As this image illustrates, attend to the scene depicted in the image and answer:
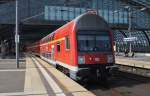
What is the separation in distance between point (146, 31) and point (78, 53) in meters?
73.6

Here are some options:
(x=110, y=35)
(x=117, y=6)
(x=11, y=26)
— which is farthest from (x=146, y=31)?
(x=110, y=35)


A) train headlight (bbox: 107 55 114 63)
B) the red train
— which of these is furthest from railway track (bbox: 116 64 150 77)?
the red train

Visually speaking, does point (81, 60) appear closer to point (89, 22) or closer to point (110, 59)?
point (110, 59)

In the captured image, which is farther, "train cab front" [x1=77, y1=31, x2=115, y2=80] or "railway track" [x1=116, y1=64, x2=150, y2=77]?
"railway track" [x1=116, y1=64, x2=150, y2=77]

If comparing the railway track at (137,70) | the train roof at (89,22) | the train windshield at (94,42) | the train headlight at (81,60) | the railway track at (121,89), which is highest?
the train roof at (89,22)

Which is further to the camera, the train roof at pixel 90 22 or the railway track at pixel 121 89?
the train roof at pixel 90 22

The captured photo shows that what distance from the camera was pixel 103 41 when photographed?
666 inches

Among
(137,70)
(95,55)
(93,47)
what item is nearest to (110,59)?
(95,55)

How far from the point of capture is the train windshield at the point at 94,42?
1659 centimetres

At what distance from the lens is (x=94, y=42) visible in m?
16.8

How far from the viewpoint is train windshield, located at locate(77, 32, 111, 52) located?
16594 mm

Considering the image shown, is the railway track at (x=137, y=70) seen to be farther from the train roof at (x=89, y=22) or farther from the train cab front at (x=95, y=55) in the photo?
the train roof at (x=89, y=22)

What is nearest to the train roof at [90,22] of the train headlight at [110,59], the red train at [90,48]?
the red train at [90,48]

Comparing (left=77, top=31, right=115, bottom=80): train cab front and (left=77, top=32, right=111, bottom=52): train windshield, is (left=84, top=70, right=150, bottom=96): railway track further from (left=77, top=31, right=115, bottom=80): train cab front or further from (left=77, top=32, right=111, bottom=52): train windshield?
(left=77, top=32, right=111, bottom=52): train windshield
